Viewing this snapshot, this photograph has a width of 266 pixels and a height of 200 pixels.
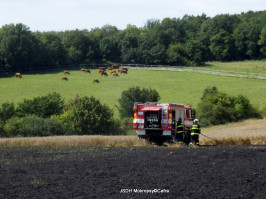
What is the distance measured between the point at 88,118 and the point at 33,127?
5.89 m

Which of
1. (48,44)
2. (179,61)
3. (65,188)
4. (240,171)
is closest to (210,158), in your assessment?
(240,171)

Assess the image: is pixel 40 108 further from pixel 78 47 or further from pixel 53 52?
pixel 78 47

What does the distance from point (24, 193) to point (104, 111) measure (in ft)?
95.6

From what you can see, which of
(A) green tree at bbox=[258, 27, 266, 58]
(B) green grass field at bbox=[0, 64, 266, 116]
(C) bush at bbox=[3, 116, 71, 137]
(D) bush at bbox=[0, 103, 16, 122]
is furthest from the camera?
(A) green tree at bbox=[258, 27, 266, 58]

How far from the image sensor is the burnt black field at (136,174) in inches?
424

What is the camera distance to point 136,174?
13211mm

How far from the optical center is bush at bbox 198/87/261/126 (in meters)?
44.4

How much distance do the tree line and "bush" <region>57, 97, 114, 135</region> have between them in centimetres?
4792

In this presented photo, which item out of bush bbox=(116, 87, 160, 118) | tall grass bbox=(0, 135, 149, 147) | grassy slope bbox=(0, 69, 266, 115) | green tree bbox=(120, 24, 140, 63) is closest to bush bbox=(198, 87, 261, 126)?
grassy slope bbox=(0, 69, 266, 115)

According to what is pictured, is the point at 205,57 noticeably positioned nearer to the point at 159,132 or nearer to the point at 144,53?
the point at 144,53

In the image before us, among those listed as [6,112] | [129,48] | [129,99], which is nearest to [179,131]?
[129,99]

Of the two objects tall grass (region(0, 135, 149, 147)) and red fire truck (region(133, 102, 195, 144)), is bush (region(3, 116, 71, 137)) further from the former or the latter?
red fire truck (region(133, 102, 195, 144))

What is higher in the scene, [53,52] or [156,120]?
[53,52]

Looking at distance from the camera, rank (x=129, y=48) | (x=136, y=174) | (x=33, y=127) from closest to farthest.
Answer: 1. (x=136, y=174)
2. (x=33, y=127)
3. (x=129, y=48)
